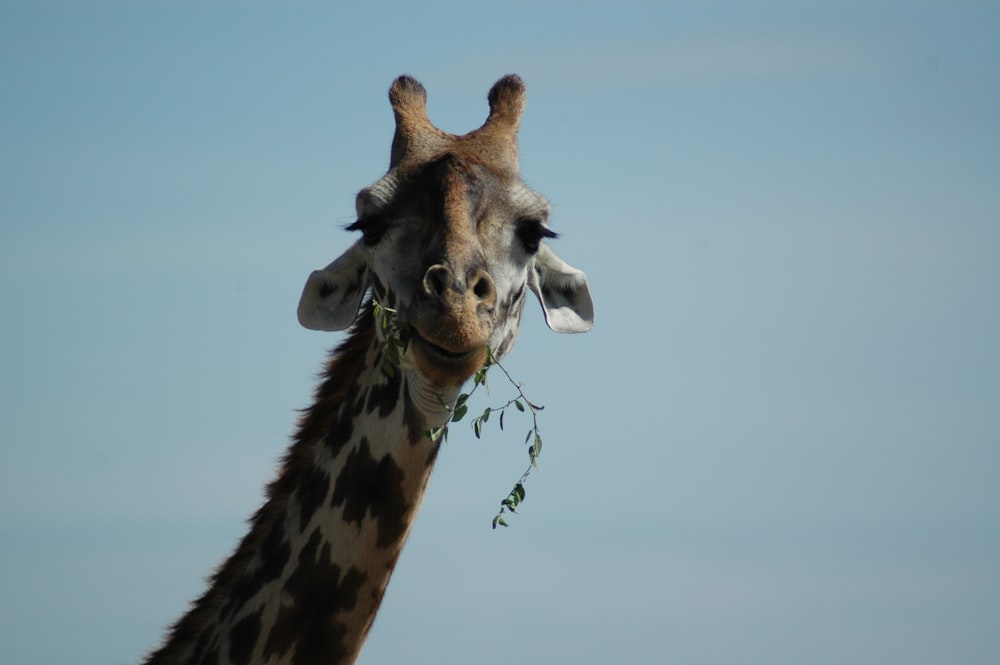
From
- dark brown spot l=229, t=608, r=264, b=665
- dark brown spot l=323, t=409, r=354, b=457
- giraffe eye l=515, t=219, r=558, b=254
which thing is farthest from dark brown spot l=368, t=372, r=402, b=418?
dark brown spot l=229, t=608, r=264, b=665

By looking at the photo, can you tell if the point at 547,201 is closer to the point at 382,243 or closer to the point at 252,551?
the point at 382,243

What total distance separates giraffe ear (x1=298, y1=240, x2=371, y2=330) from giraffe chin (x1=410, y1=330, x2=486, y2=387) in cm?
120

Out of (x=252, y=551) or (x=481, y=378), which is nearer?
(x=481, y=378)

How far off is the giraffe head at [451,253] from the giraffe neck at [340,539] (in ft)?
1.46

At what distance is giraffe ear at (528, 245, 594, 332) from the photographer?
951 centimetres

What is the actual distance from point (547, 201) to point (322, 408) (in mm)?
1851

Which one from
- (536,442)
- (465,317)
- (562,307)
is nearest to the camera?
(465,317)

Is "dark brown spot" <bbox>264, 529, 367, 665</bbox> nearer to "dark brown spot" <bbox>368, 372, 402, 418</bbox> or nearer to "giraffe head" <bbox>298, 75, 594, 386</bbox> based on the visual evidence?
"dark brown spot" <bbox>368, 372, 402, 418</bbox>

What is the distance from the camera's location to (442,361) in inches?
312

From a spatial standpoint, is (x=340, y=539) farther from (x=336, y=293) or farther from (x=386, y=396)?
(x=336, y=293)

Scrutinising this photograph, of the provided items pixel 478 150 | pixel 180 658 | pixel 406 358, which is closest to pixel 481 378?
pixel 406 358

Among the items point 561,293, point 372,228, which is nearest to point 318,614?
point 372,228

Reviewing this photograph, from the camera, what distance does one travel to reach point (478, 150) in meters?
9.20

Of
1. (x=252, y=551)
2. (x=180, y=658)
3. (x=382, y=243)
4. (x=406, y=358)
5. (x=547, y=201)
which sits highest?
(x=547, y=201)
